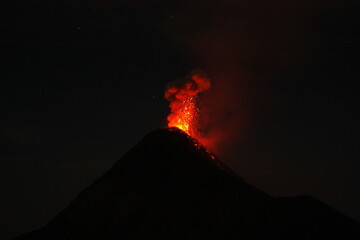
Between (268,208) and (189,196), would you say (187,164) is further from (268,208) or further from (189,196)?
(268,208)

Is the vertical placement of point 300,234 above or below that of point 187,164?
below

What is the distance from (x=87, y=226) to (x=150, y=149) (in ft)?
66.7

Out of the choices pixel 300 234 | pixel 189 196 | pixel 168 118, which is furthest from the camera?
pixel 168 118

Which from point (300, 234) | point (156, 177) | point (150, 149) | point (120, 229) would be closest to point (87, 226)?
point (120, 229)

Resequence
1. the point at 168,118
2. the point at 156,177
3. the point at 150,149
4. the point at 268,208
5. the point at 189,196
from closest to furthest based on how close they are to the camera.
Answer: the point at 268,208 → the point at 189,196 → the point at 156,177 → the point at 150,149 → the point at 168,118

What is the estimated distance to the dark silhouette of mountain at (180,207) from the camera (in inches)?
3246

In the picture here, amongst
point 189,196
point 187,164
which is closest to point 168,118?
point 187,164

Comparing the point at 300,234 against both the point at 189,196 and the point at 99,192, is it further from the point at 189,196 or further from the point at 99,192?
the point at 99,192

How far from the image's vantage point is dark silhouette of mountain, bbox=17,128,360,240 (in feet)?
270

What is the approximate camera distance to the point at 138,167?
337ft

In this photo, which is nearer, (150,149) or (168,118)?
(150,149)

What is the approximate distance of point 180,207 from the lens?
8850 centimetres

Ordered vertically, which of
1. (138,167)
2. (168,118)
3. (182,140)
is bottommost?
(138,167)

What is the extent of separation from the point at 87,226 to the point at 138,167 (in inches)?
603
